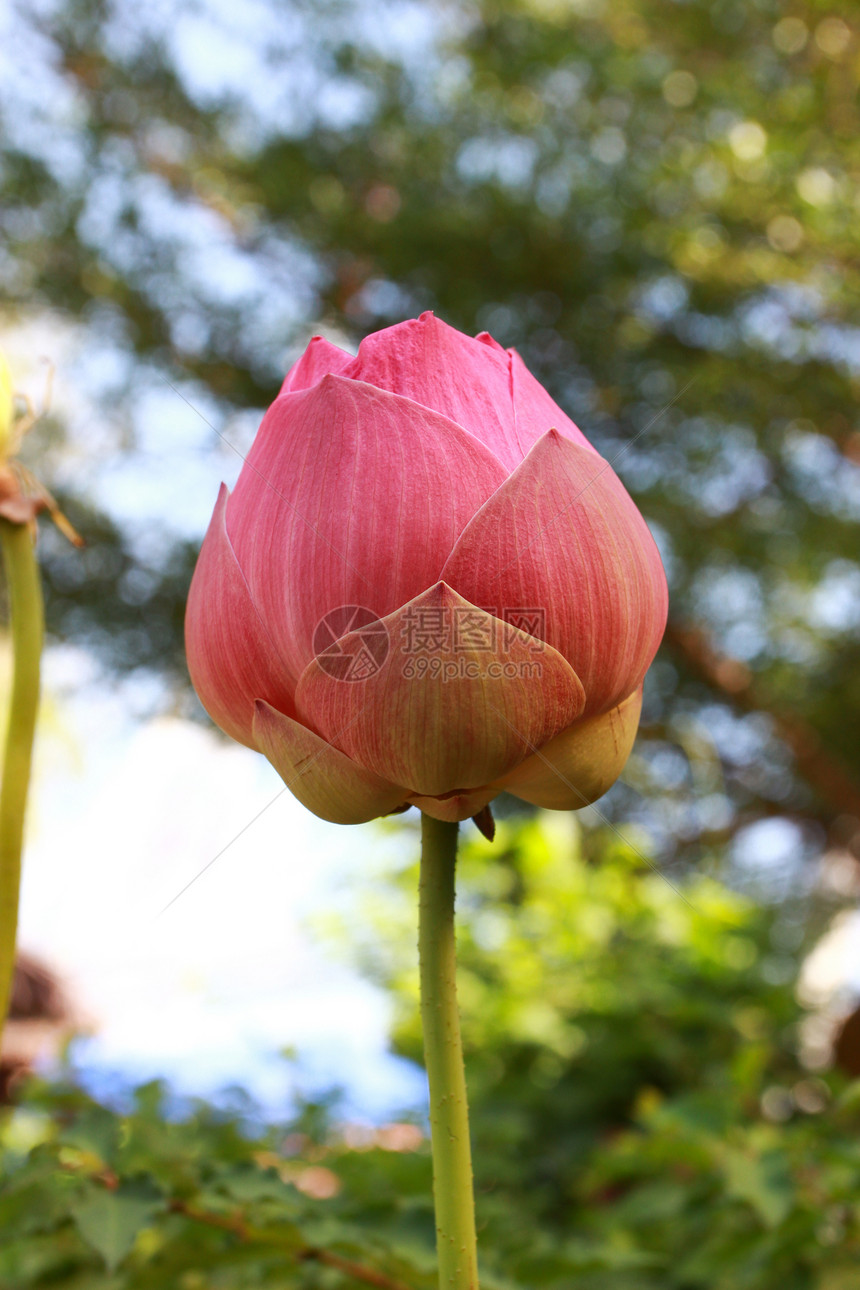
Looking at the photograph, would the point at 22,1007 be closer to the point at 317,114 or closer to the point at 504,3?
the point at 317,114

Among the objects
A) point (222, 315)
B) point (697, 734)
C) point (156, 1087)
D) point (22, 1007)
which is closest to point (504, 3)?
point (222, 315)

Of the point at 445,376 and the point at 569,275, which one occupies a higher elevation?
the point at 569,275

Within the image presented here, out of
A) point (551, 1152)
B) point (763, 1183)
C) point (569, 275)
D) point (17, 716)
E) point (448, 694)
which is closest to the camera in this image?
point (448, 694)

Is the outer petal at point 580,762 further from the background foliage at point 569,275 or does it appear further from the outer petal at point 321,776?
the background foliage at point 569,275

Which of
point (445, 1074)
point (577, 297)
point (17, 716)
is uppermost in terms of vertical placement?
point (577, 297)

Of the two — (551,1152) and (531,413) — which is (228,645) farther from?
(551,1152)

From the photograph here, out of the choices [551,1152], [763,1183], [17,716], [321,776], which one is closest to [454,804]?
[321,776]

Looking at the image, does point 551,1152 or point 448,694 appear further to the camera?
point 551,1152
